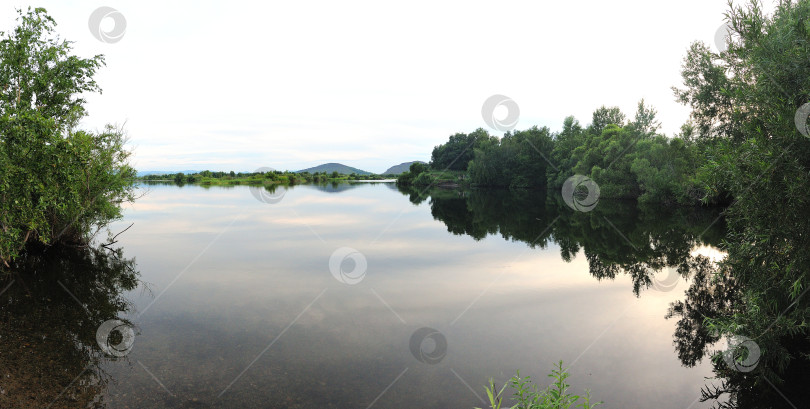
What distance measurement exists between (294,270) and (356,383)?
12763 mm

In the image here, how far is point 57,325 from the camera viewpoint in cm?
1271

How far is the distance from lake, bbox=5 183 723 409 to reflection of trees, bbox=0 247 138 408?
0.10m

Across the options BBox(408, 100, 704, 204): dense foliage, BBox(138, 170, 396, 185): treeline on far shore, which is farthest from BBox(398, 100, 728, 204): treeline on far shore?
BBox(138, 170, 396, 185): treeline on far shore

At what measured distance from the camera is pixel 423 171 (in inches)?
6821

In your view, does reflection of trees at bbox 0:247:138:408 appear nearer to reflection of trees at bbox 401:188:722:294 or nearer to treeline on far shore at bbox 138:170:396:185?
reflection of trees at bbox 401:188:722:294

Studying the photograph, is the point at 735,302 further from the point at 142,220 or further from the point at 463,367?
the point at 142,220

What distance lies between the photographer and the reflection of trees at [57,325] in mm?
8699

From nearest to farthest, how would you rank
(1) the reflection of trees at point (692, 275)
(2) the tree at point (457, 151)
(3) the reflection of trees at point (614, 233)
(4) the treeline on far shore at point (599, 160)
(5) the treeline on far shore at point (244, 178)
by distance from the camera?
(1) the reflection of trees at point (692, 275) → (3) the reflection of trees at point (614, 233) → (4) the treeline on far shore at point (599, 160) → (5) the treeline on far shore at point (244, 178) → (2) the tree at point (457, 151)

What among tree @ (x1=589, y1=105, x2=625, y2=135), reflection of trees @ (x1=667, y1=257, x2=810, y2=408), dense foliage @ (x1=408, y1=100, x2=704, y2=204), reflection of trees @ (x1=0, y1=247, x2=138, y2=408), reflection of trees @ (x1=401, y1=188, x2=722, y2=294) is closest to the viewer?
reflection of trees @ (x1=0, y1=247, x2=138, y2=408)

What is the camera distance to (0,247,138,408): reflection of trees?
870 cm

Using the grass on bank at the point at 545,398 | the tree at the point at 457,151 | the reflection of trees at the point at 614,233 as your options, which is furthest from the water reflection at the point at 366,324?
the tree at the point at 457,151

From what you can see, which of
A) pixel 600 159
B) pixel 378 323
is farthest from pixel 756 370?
pixel 600 159

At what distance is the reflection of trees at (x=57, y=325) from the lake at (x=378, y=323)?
10cm

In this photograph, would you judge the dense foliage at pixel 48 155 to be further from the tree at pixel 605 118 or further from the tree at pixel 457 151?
the tree at pixel 457 151
